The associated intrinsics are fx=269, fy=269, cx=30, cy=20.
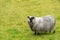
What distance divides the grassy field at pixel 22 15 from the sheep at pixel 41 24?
0.27 metres

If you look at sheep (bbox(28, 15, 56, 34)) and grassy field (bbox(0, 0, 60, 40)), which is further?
grassy field (bbox(0, 0, 60, 40))

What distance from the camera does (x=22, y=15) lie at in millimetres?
15359

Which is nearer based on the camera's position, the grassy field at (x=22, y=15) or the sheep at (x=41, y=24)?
the sheep at (x=41, y=24)

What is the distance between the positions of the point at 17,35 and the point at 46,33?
1326 mm

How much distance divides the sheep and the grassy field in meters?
0.27

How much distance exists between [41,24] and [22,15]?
3.67m

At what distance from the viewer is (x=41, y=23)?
11.9m

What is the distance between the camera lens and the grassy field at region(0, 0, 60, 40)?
1192cm

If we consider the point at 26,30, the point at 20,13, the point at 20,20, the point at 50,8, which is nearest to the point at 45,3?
the point at 50,8

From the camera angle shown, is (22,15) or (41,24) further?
(22,15)

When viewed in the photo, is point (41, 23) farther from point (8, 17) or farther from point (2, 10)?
point (2, 10)

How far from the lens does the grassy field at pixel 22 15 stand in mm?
11923

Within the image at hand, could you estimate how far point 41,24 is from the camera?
38.9 feet

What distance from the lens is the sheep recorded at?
1165 cm
